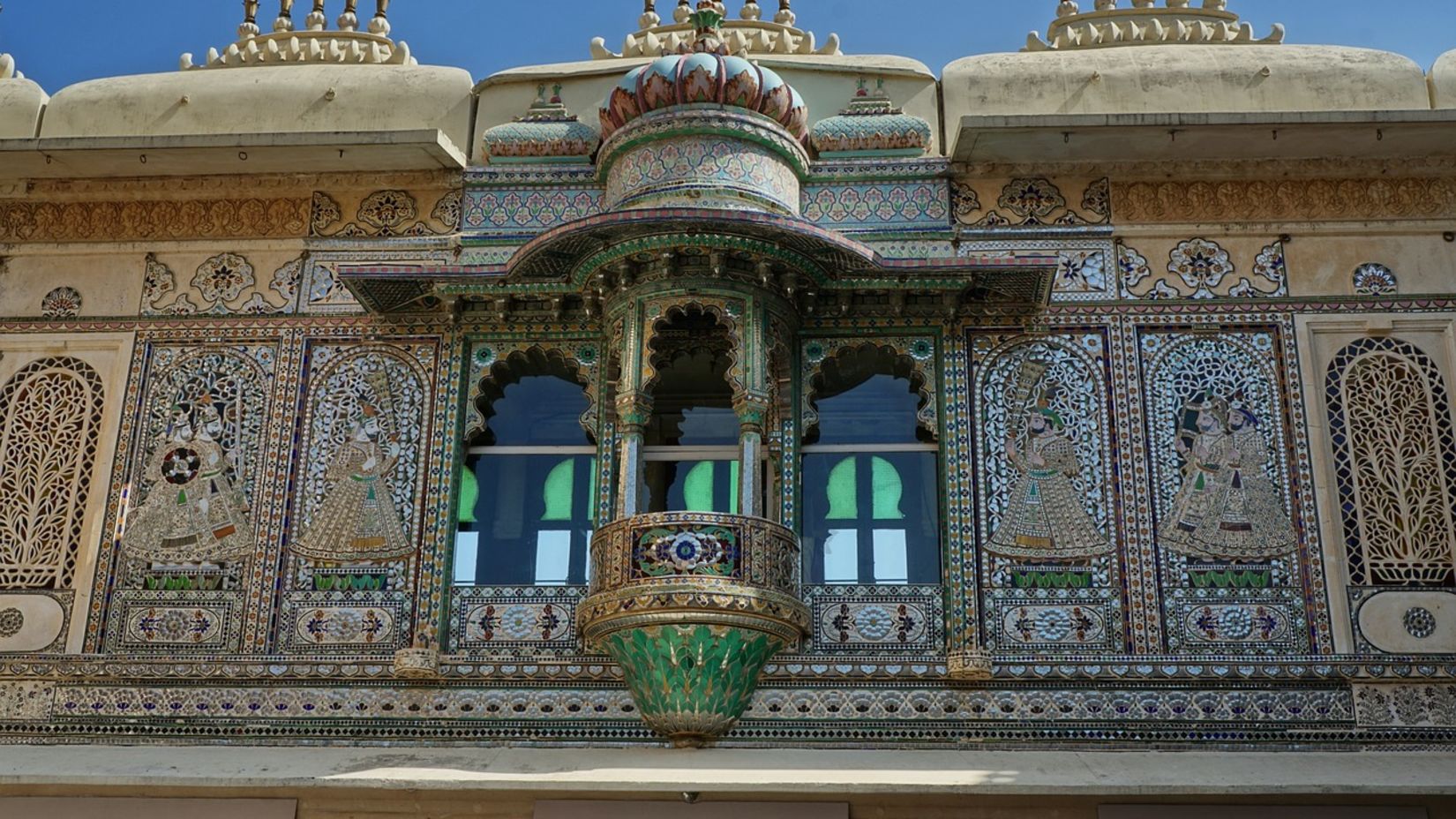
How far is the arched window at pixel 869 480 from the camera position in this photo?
890 centimetres

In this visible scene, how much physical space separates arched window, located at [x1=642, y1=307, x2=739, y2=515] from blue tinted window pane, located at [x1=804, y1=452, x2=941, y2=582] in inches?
19.1

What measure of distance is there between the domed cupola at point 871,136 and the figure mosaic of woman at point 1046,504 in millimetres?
1770

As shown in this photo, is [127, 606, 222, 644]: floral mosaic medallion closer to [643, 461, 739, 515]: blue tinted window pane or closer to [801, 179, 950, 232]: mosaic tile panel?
[643, 461, 739, 515]: blue tinted window pane

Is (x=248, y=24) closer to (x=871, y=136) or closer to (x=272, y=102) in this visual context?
(x=272, y=102)

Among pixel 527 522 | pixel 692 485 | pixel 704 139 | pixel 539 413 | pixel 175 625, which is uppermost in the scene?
pixel 704 139

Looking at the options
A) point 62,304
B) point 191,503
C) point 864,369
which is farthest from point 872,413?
point 62,304

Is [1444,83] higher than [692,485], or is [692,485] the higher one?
[1444,83]

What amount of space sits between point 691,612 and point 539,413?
1980 mm

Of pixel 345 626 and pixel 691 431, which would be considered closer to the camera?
pixel 345 626

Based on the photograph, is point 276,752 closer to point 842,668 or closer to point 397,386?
point 397,386

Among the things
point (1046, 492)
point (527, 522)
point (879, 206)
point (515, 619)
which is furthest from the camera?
point (879, 206)

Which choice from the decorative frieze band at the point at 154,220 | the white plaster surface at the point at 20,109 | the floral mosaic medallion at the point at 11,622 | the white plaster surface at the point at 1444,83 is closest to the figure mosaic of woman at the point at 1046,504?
the white plaster surface at the point at 1444,83

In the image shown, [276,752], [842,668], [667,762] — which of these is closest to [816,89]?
[842,668]

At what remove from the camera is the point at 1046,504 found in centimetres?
893
